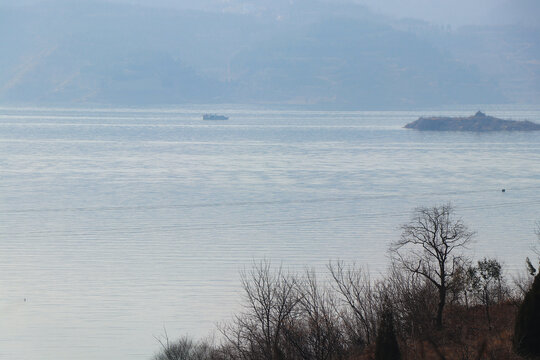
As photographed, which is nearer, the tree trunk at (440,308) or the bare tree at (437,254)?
the tree trunk at (440,308)

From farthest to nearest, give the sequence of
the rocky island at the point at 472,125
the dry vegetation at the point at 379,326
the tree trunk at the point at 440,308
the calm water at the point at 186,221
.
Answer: the rocky island at the point at 472,125 < the calm water at the point at 186,221 < the tree trunk at the point at 440,308 < the dry vegetation at the point at 379,326

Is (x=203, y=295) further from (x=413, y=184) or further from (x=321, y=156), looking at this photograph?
(x=321, y=156)

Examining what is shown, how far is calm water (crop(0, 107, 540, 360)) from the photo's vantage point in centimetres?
2462

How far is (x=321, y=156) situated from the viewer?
7000cm

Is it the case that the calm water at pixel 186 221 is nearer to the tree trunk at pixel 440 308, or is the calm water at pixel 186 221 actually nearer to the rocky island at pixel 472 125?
the tree trunk at pixel 440 308

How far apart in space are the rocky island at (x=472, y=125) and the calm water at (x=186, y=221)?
132 ft

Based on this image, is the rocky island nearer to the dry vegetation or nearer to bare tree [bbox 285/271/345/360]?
the dry vegetation

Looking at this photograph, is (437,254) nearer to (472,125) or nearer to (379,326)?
(379,326)

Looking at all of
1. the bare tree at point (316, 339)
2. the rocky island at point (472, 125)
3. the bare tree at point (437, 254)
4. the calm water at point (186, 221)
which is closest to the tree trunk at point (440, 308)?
the bare tree at point (437, 254)

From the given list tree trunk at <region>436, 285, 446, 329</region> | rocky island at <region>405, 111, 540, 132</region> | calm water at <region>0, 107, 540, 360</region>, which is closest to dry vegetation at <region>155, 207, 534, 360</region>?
tree trunk at <region>436, 285, 446, 329</region>

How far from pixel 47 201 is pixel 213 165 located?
18.4 m

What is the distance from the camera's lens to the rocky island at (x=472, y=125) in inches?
4643

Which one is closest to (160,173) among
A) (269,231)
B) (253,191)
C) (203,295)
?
(253,191)

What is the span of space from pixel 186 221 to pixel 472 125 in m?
86.1
